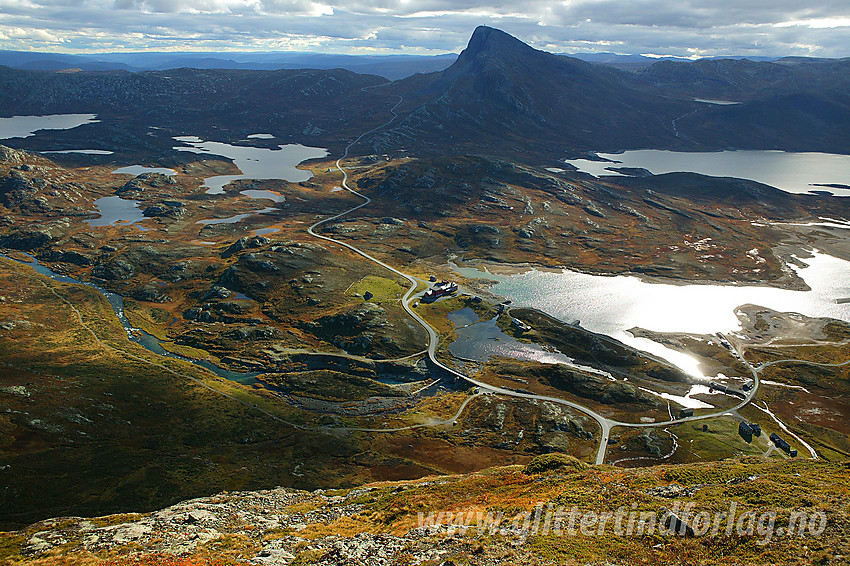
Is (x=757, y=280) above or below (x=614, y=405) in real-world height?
above

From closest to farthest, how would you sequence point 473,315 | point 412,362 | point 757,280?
1. point 412,362
2. point 473,315
3. point 757,280

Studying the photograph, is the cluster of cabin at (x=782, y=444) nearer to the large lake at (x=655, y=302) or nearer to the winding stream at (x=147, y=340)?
the large lake at (x=655, y=302)

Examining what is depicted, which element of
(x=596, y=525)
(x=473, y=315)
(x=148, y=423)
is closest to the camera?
(x=596, y=525)

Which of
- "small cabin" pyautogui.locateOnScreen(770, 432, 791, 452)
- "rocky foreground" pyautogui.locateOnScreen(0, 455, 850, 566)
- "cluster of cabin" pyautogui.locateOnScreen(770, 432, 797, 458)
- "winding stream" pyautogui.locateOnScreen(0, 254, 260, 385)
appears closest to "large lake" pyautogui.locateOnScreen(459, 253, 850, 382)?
"small cabin" pyautogui.locateOnScreen(770, 432, 791, 452)

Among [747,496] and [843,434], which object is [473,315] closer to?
[843,434]

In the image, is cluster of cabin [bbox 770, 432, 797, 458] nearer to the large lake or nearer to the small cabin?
the small cabin

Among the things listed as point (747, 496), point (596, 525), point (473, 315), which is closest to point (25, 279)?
point (473, 315)

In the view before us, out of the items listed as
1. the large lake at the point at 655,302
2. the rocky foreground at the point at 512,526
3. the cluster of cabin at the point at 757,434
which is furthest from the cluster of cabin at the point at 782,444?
the rocky foreground at the point at 512,526
